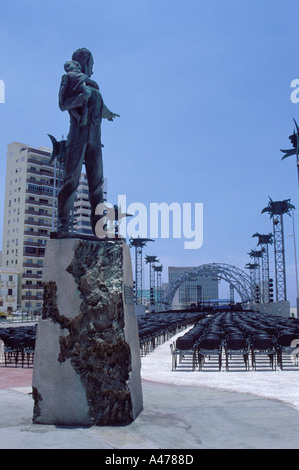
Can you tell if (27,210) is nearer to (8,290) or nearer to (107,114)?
(8,290)

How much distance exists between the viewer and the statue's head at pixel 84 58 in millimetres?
6145

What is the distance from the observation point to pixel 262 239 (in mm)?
58469

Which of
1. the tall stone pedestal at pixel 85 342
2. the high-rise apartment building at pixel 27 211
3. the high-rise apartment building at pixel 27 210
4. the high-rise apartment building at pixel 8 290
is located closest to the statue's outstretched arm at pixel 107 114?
the tall stone pedestal at pixel 85 342

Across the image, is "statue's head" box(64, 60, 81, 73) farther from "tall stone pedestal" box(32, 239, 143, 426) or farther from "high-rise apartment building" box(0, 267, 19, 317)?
"high-rise apartment building" box(0, 267, 19, 317)

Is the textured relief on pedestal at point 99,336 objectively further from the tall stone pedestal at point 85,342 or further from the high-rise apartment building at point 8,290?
the high-rise apartment building at point 8,290

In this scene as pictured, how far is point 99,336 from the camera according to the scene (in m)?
5.11

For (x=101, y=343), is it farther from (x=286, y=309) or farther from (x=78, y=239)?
(x=286, y=309)

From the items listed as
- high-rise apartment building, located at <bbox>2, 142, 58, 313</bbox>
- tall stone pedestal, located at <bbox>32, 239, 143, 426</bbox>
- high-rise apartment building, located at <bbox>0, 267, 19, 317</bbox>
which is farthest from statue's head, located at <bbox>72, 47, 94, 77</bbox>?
high-rise apartment building, located at <bbox>2, 142, 58, 313</bbox>

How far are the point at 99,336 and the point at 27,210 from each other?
271ft

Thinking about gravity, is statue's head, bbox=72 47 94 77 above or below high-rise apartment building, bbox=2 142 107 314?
below

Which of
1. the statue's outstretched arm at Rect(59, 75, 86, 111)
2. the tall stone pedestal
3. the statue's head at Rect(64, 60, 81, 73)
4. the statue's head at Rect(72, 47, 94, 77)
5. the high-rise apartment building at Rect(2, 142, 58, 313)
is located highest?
the high-rise apartment building at Rect(2, 142, 58, 313)

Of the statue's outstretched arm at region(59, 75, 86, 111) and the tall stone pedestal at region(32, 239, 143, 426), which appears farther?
the statue's outstretched arm at region(59, 75, 86, 111)

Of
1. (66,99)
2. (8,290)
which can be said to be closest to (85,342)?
(66,99)

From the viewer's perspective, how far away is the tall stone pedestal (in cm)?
497
